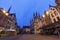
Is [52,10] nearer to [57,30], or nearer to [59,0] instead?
[59,0]

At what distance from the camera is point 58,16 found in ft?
212

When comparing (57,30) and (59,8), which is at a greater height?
(59,8)

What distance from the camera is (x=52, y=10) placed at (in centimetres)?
7494

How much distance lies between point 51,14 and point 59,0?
8246mm

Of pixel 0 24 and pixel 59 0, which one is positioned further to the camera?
pixel 59 0

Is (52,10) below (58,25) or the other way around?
the other way around

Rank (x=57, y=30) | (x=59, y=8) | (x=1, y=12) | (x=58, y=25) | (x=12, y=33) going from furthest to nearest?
(x=1, y=12) < (x=59, y=8) < (x=12, y=33) < (x=57, y=30) < (x=58, y=25)

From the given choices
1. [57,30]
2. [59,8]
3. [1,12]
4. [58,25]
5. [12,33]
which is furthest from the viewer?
[1,12]

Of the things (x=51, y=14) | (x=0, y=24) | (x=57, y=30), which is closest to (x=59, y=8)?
(x=51, y=14)

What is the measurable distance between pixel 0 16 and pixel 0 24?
997cm

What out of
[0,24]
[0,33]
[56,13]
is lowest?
[0,33]

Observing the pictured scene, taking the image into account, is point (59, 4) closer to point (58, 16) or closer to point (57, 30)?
point (58, 16)

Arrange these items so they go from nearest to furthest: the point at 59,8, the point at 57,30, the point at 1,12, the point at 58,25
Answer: the point at 58,25 → the point at 57,30 → the point at 59,8 → the point at 1,12

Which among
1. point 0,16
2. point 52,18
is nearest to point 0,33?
point 0,16
